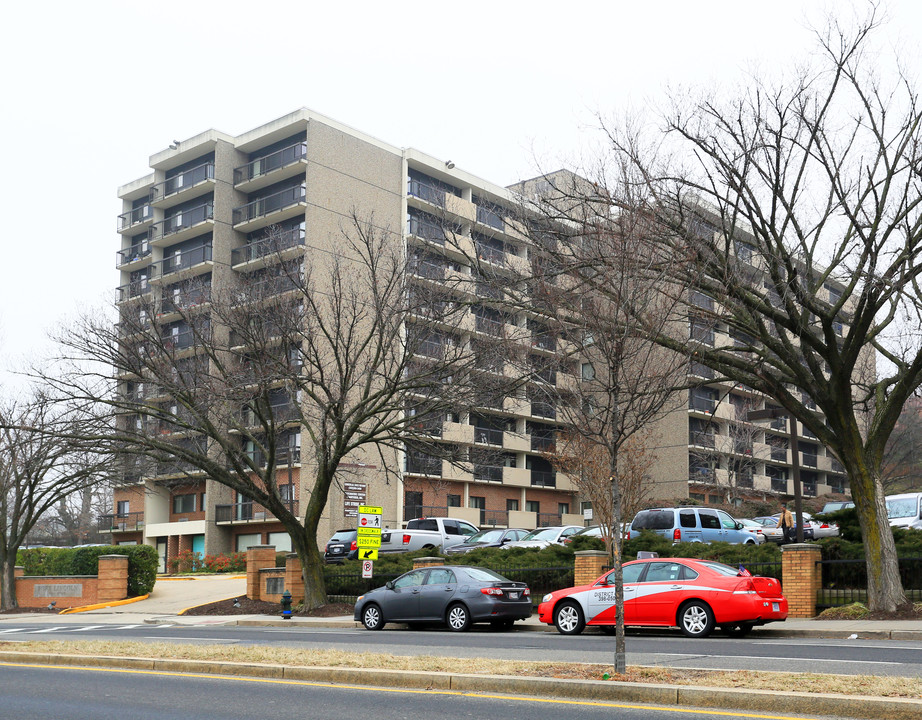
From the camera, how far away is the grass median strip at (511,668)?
900 centimetres

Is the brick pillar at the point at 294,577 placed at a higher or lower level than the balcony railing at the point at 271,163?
lower

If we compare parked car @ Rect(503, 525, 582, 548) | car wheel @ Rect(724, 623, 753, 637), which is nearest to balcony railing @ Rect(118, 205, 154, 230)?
parked car @ Rect(503, 525, 582, 548)

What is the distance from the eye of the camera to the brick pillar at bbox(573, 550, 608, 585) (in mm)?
24203

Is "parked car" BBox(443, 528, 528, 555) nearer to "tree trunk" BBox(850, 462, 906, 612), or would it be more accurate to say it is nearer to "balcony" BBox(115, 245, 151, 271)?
"tree trunk" BBox(850, 462, 906, 612)

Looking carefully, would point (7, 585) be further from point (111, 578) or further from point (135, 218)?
point (135, 218)

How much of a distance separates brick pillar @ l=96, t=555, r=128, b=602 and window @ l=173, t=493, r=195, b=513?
21840 millimetres

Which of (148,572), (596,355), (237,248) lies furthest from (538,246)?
(237,248)

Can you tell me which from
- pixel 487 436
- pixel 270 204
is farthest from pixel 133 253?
pixel 487 436

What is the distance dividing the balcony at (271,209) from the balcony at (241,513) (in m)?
15.5

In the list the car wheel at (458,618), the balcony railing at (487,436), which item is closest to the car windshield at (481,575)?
the car wheel at (458,618)

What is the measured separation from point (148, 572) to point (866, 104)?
1173 inches

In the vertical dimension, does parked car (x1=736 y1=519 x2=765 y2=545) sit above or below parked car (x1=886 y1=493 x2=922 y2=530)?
below

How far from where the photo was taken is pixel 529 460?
61500 mm

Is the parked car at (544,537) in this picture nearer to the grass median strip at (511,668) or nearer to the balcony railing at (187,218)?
the grass median strip at (511,668)
